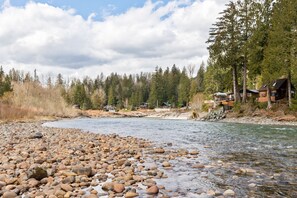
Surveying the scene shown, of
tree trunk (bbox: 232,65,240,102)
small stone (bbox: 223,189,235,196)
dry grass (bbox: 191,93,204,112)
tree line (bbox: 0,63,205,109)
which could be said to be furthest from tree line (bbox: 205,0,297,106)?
tree line (bbox: 0,63,205,109)

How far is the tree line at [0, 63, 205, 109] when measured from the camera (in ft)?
309

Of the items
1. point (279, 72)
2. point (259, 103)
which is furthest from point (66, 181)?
point (259, 103)

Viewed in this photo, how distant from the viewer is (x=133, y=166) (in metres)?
9.02

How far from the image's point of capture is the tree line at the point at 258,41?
31094 mm

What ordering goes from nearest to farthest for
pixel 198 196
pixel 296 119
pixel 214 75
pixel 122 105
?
pixel 198 196 < pixel 296 119 < pixel 214 75 < pixel 122 105

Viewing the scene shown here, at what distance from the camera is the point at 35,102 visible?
53.9 m

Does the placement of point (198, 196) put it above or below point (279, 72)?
below

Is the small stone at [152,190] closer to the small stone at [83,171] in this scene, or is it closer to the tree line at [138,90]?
the small stone at [83,171]

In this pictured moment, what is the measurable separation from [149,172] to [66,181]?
2354 millimetres

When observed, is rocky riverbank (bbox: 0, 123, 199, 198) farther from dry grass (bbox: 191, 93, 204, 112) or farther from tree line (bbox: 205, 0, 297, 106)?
dry grass (bbox: 191, 93, 204, 112)

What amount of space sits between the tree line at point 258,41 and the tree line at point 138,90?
4463cm

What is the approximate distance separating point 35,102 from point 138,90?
61.9 m

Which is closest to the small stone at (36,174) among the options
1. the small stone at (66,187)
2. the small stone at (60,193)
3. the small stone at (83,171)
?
the small stone at (83,171)

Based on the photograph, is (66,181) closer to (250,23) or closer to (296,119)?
(296,119)
